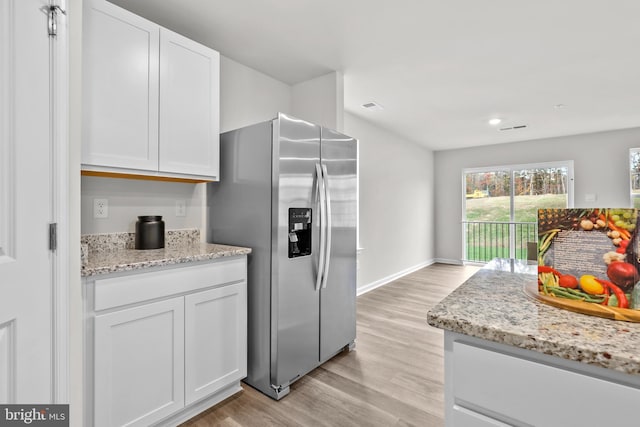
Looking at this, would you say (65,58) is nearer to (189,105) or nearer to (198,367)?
(189,105)

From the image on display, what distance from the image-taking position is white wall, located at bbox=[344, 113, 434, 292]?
4512 mm

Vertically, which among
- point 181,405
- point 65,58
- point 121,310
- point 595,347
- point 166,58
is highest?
point 166,58

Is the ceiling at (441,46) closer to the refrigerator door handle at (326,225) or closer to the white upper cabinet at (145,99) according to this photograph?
the white upper cabinet at (145,99)

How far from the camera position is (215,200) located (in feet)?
7.93

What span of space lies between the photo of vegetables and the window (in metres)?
5.82

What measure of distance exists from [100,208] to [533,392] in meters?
2.26

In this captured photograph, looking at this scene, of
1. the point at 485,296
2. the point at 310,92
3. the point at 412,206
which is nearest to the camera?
the point at 485,296

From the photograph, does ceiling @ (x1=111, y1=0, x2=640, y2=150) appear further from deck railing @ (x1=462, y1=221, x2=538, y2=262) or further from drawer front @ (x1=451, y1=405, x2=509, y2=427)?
deck railing @ (x1=462, y1=221, x2=538, y2=262)

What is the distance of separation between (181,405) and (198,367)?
0.20m

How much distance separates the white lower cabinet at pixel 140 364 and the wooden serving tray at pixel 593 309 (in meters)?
1.64

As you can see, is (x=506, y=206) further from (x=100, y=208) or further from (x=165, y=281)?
(x=100, y=208)

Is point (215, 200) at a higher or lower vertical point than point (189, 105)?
lower

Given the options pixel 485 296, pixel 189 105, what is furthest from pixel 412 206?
pixel 485 296

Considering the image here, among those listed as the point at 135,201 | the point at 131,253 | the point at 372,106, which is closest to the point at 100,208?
the point at 135,201
